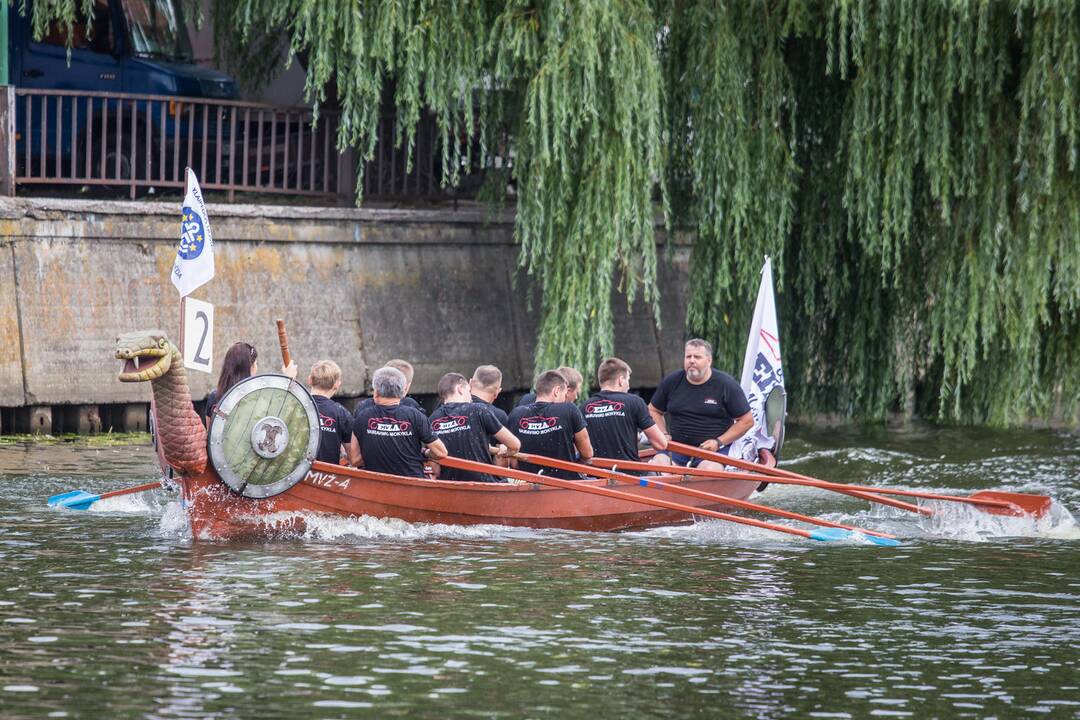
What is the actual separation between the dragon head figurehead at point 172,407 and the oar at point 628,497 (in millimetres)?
1965

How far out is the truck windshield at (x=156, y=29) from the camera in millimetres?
20172

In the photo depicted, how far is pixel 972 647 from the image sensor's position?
8.73m

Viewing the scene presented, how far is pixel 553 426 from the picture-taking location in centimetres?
1305

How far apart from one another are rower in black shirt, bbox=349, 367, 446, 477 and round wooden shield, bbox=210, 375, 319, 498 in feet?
2.54

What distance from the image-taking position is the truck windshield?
2017cm

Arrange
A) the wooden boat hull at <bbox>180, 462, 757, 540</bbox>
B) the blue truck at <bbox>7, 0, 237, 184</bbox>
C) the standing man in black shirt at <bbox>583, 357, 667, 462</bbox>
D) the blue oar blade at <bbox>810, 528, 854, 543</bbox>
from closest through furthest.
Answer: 1. the wooden boat hull at <bbox>180, 462, 757, 540</bbox>
2. the blue oar blade at <bbox>810, 528, 854, 543</bbox>
3. the standing man in black shirt at <bbox>583, 357, 667, 462</bbox>
4. the blue truck at <bbox>7, 0, 237, 184</bbox>

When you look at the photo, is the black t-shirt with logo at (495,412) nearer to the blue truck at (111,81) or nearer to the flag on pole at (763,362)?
the flag on pole at (763,362)

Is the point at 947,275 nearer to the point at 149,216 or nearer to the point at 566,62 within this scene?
the point at 566,62

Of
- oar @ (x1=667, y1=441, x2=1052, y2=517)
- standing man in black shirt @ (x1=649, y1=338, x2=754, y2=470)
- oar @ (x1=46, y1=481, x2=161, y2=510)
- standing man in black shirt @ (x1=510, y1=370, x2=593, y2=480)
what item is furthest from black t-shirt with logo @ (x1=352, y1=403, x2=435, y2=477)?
standing man in black shirt @ (x1=649, y1=338, x2=754, y2=470)

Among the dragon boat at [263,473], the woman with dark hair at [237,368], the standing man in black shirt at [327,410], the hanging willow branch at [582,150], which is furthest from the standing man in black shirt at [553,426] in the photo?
the hanging willow branch at [582,150]

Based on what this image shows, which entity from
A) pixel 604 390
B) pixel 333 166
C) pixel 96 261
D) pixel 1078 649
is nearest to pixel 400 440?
pixel 604 390

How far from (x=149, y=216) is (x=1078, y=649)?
12.1 m

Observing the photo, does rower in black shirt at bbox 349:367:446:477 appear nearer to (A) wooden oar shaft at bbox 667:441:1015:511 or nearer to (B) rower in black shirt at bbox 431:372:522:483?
(B) rower in black shirt at bbox 431:372:522:483

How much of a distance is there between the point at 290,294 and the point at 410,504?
7414mm
